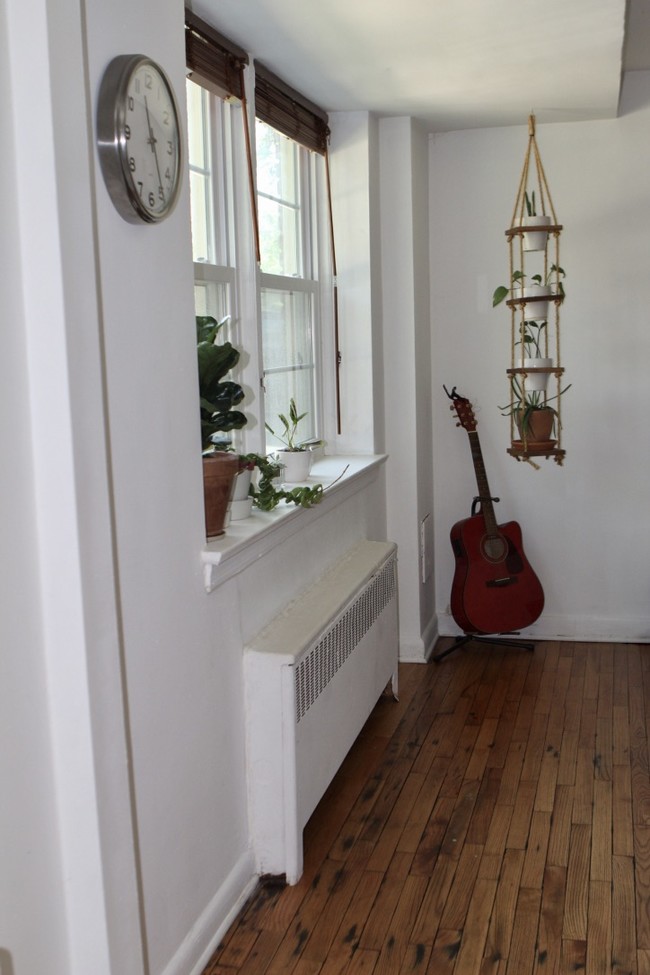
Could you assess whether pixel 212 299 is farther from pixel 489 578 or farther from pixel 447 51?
pixel 489 578

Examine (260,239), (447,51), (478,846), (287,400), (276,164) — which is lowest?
(478,846)

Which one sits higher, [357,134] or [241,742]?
[357,134]

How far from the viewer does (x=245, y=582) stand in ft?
8.79

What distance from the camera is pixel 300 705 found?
270 centimetres

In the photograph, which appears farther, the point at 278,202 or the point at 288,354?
the point at 288,354

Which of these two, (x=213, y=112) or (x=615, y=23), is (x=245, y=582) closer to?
(x=213, y=112)

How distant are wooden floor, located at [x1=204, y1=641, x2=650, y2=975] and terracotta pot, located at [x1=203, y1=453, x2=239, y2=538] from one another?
0.97 m

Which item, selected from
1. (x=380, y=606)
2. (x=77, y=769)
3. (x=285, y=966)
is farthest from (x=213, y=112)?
(x=285, y=966)

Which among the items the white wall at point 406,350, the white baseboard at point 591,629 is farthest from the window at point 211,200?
the white baseboard at point 591,629

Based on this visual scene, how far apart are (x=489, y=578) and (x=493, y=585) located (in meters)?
0.03

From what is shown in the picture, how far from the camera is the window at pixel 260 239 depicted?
9.87 ft

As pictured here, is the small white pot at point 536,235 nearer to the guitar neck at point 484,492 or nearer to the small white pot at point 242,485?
the guitar neck at point 484,492

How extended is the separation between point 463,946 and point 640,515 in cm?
268

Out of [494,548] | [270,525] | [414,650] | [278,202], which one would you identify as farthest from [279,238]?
[414,650]
